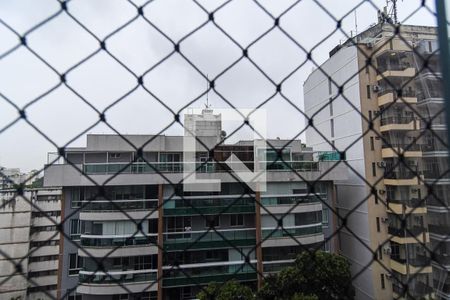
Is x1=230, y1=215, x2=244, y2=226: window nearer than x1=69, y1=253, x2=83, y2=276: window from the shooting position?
No

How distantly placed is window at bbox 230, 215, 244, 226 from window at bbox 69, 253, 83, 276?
10.3 ft

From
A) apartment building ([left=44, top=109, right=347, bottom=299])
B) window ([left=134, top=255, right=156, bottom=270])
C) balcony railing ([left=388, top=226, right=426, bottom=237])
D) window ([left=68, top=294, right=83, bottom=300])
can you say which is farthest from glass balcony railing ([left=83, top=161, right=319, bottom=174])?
window ([left=68, top=294, right=83, bottom=300])

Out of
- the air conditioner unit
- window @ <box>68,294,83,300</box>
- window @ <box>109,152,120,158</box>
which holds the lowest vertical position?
window @ <box>68,294,83,300</box>

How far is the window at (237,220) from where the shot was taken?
20.5 ft

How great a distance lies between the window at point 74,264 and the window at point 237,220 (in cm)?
313

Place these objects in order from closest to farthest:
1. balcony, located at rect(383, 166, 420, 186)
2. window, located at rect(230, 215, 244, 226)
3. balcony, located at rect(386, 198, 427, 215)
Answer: balcony, located at rect(386, 198, 427, 215) < balcony, located at rect(383, 166, 420, 186) < window, located at rect(230, 215, 244, 226)

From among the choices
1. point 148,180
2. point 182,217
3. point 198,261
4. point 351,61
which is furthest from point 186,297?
point 351,61

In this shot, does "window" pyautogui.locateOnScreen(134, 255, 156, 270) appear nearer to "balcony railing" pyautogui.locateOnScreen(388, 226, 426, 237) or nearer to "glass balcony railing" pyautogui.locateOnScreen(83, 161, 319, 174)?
"glass balcony railing" pyautogui.locateOnScreen(83, 161, 319, 174)

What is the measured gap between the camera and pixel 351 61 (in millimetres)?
6211

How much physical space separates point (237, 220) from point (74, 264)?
3366 millimetres

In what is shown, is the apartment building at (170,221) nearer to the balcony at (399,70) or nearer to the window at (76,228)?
the window at (76,228)

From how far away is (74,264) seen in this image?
5902 millimetres

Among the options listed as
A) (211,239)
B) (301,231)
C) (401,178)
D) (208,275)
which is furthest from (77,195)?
(401,178)

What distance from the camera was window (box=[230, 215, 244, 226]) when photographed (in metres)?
6.24
